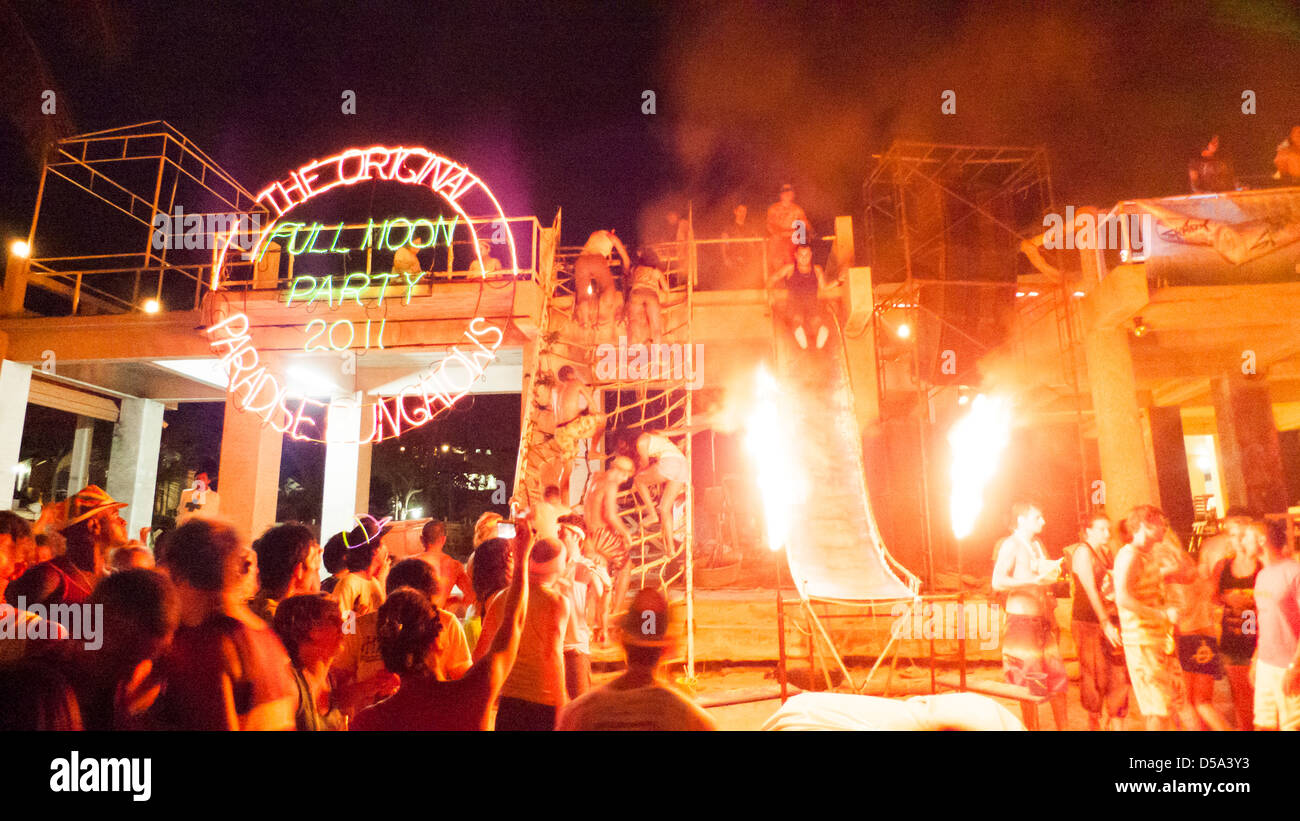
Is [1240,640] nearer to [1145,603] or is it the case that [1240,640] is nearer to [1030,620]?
[1145,603]

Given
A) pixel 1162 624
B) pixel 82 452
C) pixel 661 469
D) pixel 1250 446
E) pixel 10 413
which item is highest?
pixel 10 413

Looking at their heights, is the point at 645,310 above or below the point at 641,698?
above

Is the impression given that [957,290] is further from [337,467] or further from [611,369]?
[337,467]

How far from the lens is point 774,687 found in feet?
23.5

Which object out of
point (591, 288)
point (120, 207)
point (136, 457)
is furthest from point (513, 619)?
point (136, 457)

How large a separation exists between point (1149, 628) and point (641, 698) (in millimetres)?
4559

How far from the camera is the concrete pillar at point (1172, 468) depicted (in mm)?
13586

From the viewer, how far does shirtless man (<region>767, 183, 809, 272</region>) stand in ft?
32.6

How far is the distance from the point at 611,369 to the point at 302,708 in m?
7.04

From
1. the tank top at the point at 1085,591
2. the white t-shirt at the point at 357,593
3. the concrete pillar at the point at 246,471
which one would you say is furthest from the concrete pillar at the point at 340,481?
the tank top at the point at 1085,591

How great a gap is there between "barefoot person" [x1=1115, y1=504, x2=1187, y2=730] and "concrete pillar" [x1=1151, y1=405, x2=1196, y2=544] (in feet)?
35.2
